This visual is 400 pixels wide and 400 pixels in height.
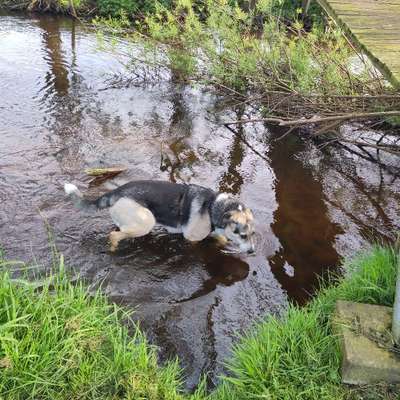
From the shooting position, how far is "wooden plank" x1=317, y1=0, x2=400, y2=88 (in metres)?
4.12

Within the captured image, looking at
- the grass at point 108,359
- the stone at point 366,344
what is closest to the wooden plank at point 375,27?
the stone at point 366,344

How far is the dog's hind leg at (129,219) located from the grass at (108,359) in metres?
1.41

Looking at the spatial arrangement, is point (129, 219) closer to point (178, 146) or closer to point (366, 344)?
point (366, 344)

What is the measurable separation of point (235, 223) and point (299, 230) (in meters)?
1.37

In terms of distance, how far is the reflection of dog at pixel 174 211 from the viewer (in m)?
5.22

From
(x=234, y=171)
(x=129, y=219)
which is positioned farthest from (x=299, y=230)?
(x=129, y=219)

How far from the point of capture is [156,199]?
17.6 feet

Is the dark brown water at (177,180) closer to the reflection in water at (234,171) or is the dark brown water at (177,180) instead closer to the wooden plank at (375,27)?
the reflection in water at (234,171)

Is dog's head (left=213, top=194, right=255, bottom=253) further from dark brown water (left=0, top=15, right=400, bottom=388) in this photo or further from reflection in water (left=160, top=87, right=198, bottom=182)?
reflection in water (left=160, top=87, right=198, bottom=182)

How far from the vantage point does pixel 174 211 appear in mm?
5402

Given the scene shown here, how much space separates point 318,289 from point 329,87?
3.39 m

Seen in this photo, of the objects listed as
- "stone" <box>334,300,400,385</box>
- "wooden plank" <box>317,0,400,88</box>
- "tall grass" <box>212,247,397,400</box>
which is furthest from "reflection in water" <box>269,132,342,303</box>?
"wooden plank" <box>317,0,400,88</box>

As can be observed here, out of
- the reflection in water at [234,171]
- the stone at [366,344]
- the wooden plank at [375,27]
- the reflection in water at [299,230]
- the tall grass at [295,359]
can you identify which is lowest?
the reflection in water at [299,230]

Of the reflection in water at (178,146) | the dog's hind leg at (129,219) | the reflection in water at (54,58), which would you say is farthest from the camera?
the reflection in water at (54,58)
